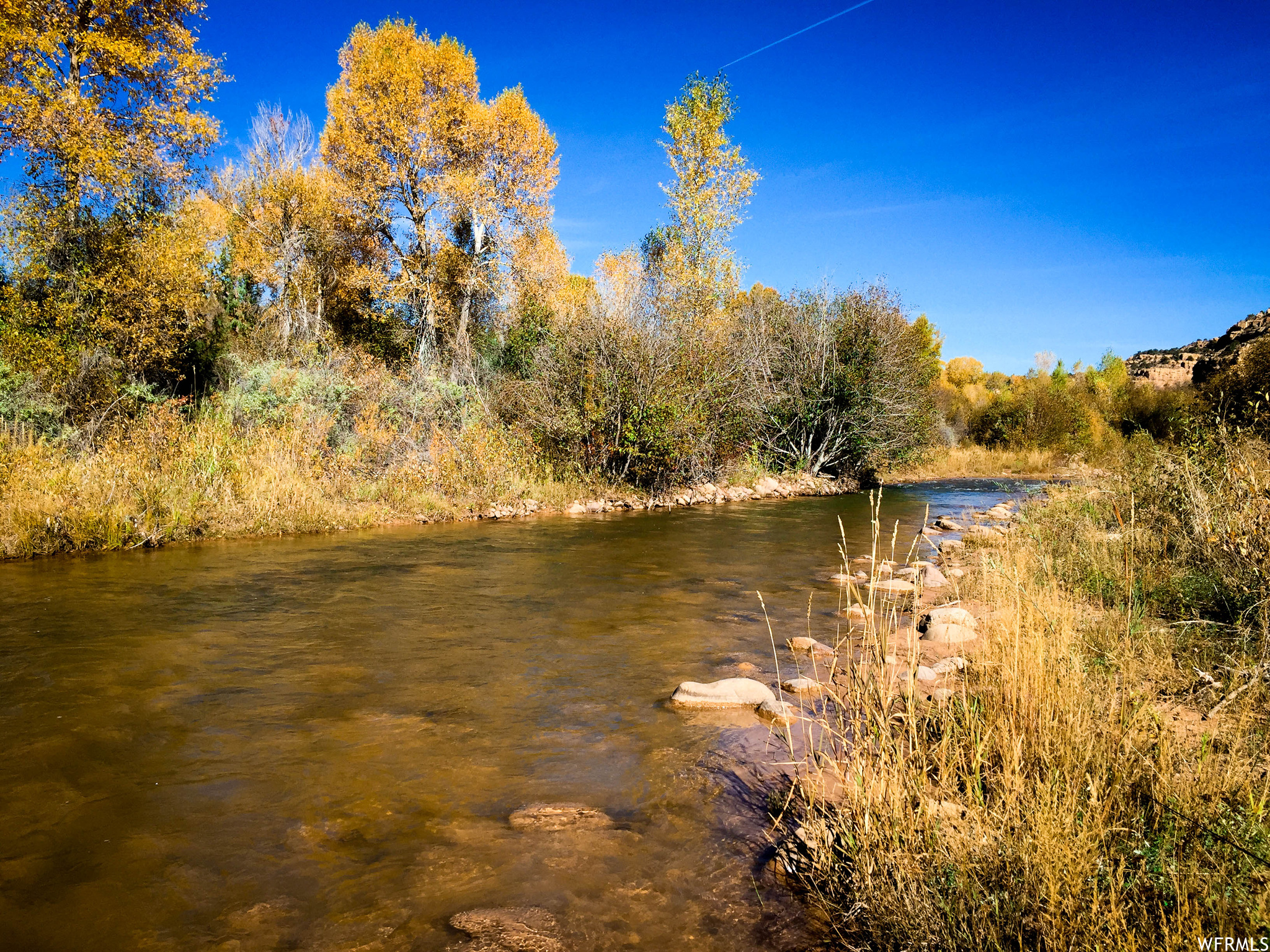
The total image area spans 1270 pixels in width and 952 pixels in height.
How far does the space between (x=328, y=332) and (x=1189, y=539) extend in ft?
82.2

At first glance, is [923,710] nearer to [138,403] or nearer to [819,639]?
[819,639]

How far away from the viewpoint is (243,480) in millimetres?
11625

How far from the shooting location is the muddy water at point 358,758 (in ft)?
8.84

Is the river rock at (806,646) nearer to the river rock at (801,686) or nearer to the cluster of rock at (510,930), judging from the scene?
the river rock at (801,686)

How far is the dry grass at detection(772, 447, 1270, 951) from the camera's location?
2.07m

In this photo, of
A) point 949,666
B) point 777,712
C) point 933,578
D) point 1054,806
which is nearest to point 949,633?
point 949,666

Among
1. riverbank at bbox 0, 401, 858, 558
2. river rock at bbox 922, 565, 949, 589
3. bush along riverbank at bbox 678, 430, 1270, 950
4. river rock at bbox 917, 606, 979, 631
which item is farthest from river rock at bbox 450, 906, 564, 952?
riverbank at bbox 0, 401, 858, 558

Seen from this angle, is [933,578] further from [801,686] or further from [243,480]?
[243,480]

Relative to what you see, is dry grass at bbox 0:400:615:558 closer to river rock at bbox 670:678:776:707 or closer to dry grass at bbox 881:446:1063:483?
river rock at bbox 670:678:776:707

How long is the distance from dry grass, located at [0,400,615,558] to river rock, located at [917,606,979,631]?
10.0 m

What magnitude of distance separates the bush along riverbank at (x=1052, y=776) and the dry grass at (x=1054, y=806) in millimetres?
11

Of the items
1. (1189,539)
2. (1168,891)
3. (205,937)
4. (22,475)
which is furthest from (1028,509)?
(22,475)

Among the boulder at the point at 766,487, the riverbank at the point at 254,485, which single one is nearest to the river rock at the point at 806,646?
the riverbank at the point at 254,485

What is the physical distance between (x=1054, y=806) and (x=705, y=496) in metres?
16.3
